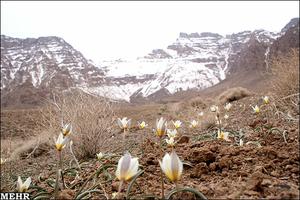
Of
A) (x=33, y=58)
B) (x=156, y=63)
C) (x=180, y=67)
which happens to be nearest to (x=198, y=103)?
(x=33, y=58)

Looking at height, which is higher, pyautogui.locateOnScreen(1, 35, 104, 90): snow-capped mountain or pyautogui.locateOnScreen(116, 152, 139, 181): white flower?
pyautogui.locateOnScreen(1, 35, 104, 90): snow-capped mountain

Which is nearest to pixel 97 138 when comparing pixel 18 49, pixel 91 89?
pixel 91 89

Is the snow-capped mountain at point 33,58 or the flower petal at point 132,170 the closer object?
the flower petal at point 132,170

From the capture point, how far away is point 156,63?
179750mm

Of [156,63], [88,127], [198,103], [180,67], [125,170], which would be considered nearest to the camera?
[125,170]

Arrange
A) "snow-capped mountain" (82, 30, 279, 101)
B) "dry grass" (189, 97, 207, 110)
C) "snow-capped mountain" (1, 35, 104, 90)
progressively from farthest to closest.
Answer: "snow-capped mountain" (82, 30, 279, 101) → "snow-capped mountain" (1, 35, 104, 90) → "dry grass" (189, 97, 207, 110)

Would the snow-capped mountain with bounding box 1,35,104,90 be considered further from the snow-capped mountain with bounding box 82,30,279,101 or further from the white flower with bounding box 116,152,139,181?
the white flower with bounding box 116,152,139,181

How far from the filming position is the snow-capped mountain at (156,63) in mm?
92556

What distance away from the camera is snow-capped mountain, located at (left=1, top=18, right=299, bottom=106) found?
9256 cm

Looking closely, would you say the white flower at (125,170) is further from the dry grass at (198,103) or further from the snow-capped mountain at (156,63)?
the snow-capped mountain at (156,63)

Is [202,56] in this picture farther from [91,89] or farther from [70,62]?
[91,89]

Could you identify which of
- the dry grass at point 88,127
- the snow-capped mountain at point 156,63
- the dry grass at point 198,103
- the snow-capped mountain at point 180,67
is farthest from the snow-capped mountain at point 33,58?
the dry grass at point 88,127

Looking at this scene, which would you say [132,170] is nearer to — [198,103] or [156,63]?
[198,103]

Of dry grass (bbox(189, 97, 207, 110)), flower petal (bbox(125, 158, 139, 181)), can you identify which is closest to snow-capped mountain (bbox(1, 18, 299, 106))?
dry grass (bbox(189, 97, 207, 110))
